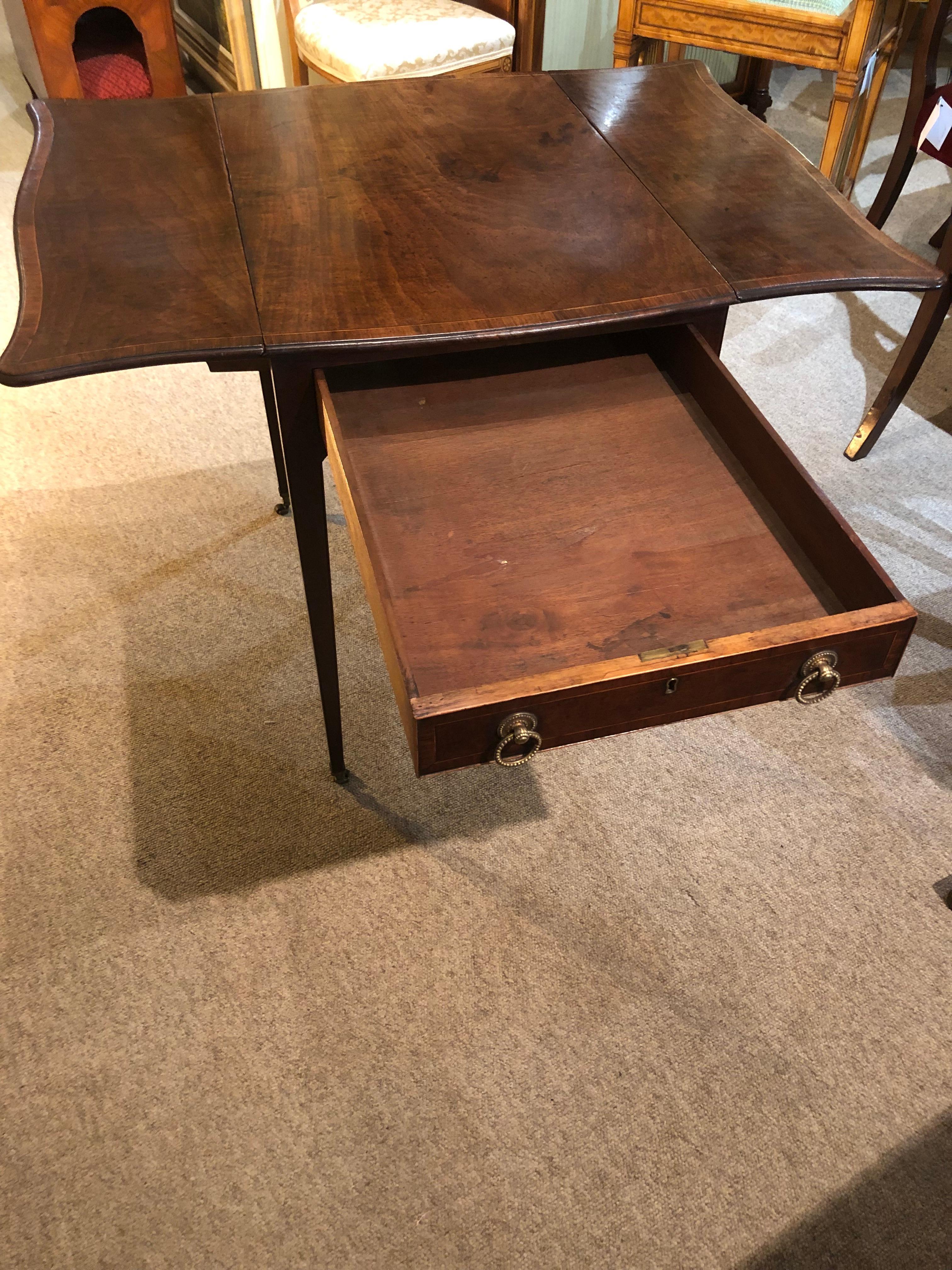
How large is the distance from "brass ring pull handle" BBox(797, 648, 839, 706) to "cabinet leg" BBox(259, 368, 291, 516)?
808 millimetres

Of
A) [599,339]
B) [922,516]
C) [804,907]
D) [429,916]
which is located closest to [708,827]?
[804,907]

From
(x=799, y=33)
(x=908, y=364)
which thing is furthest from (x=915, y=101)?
(x=908, y=364)

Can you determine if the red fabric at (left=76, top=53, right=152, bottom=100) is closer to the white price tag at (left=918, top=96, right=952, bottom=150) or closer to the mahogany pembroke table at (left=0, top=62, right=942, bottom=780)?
the mahogany pembroke table at (left=0, top=62, right=942, bottom=780)

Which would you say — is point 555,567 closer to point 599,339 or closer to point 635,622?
point 635,622

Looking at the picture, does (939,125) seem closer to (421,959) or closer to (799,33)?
(799,33)

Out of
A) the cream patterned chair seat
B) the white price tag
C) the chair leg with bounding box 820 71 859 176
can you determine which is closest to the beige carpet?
the white price tag

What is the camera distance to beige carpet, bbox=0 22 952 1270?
940mm

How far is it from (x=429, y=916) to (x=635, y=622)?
495 mm

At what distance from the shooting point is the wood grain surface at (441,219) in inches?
36.2

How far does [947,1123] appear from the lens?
1.01 metres

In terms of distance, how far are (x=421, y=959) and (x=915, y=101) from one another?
72.5 inches

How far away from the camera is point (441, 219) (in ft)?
3.48

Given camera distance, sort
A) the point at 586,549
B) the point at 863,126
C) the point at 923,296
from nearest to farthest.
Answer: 1. the point at 586,549
2. the point at 923,296
3. the point at 863,126

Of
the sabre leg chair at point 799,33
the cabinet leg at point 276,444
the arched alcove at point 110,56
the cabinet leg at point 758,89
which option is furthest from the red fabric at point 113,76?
the cabinet leg at point 758,89
